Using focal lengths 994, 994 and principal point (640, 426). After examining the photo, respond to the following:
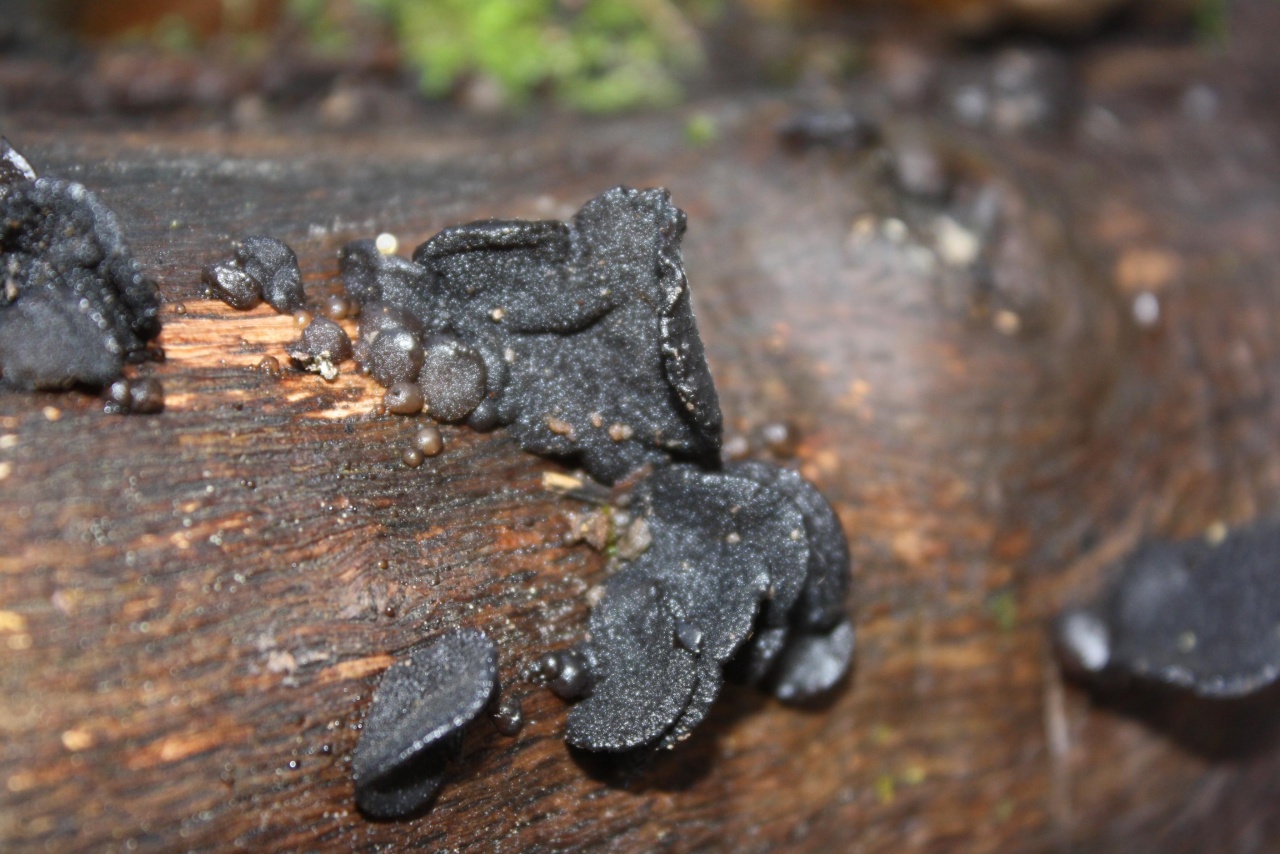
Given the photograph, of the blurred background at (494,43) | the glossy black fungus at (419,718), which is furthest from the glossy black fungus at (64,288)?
the blurred background at (494,43)

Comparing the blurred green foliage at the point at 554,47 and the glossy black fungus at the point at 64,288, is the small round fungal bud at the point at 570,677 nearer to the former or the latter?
the glossy black fungus at the point at 64,288

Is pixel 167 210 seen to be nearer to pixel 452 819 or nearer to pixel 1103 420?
pixel 452 819

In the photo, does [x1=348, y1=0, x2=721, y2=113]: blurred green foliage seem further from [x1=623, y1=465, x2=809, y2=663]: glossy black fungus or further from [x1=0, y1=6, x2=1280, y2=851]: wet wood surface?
[x1=623, y1=465, x2=809, y2=663]: glossy black fungus

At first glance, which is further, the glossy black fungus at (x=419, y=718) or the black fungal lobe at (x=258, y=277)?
the black fungal lobe at (x=258, y=277)

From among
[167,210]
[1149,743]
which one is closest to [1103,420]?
[1149,743]

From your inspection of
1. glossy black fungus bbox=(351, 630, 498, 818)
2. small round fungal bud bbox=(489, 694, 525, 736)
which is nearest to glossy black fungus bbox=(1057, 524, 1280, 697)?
small round fungal bud bbox=(489, 694, 525, 736)

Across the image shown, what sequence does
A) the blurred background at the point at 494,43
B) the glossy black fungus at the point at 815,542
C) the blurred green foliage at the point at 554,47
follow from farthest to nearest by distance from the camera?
the blurred green foliage at the point at 554,47, the blurred background at the point at 494,43, the glossy black fungus at the point at 815,542
